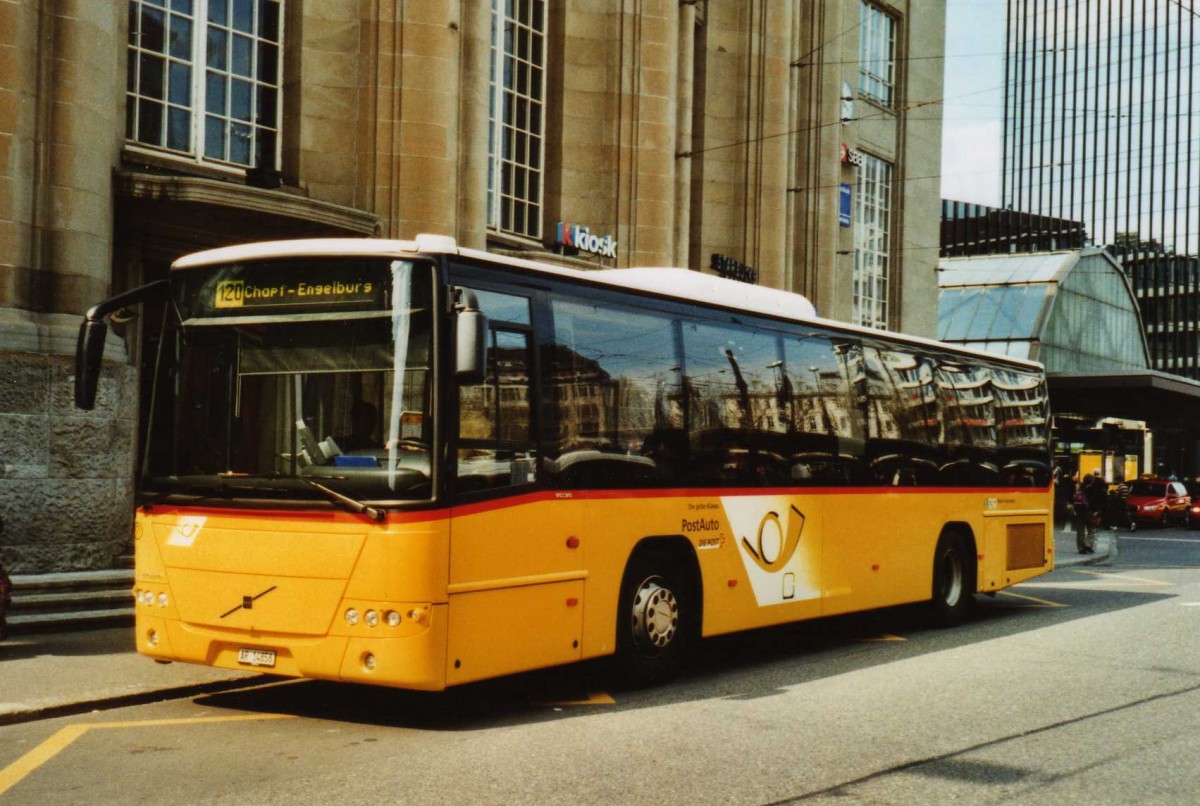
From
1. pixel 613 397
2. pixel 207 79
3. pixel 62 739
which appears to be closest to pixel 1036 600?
pixel 613 397

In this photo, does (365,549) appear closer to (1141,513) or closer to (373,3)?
(373,3)

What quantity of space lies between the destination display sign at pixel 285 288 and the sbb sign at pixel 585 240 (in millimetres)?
15633

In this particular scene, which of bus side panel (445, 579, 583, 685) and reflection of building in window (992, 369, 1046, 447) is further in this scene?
reflection of building in window (992, 369, 1046, 447)

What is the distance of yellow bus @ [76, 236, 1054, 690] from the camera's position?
26.8ft

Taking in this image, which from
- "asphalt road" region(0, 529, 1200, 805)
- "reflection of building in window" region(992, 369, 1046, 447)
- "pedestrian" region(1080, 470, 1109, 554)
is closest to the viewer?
"asphalt road" region(0, 529, 1200, 805)

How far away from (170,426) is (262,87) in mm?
11050

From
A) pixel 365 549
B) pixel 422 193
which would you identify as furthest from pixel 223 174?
pixel 365 549

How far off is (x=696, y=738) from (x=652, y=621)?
1.96 metres

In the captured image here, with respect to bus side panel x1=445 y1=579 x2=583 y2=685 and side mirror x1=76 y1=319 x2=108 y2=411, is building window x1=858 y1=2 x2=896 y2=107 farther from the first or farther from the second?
side mirror x1=76 y1=319 x2=108 y2=411

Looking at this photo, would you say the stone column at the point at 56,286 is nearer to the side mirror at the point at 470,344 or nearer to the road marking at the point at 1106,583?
the side mirror at the point at 470,344

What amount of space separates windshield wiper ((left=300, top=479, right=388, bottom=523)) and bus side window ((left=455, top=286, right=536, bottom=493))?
53 centimetres

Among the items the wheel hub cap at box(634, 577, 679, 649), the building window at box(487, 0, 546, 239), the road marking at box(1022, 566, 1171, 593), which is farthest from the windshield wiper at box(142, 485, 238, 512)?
the building window at box(487, 0, 546, 239)

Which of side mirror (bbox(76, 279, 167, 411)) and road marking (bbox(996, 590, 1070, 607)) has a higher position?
side mirror (bbox(76, 279, 167, 411))

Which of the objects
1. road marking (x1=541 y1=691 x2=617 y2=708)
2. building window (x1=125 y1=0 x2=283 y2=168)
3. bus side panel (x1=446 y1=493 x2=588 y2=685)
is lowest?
road marking (x1=541 y1=691 x2=617 y2=708)
